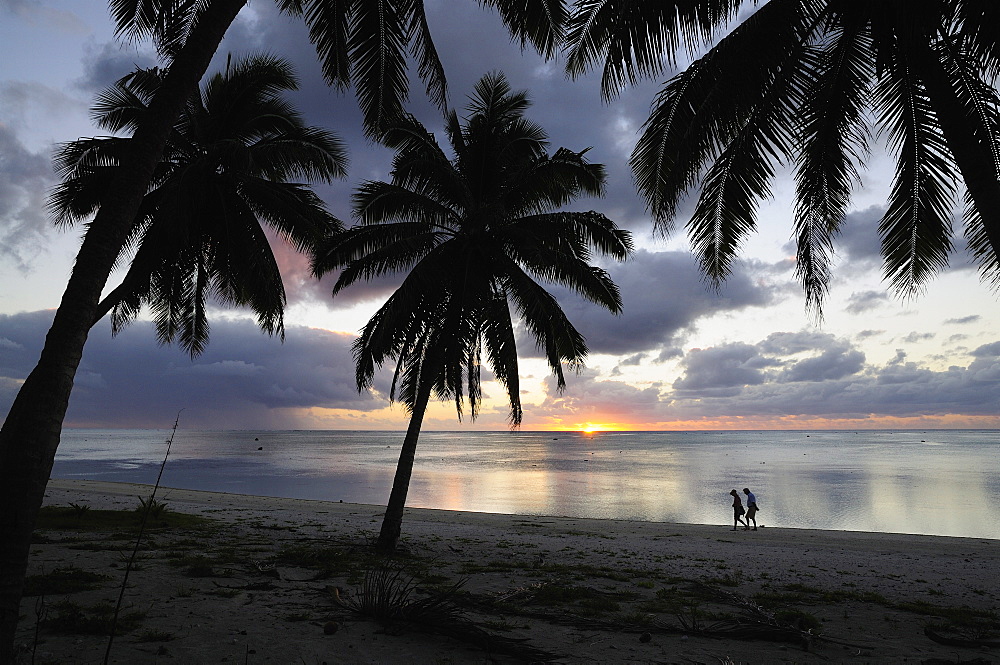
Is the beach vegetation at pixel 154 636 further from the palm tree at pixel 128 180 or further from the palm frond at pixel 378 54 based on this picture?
the palm frond at pixel 378 54

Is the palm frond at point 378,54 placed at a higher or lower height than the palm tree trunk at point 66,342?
higher

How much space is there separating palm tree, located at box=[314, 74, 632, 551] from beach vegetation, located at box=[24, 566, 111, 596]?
16.9 ft

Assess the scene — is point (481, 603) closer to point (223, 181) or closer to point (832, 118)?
point (832, 118)

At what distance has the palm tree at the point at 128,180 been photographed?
346 cm

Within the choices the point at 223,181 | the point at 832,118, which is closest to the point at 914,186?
the point at 832,118

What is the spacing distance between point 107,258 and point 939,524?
30342 mm

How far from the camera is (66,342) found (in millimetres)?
3785

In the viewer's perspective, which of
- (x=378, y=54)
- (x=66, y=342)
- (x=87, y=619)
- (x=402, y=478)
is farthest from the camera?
(x=402, y=478)

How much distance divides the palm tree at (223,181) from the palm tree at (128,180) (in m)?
4.66

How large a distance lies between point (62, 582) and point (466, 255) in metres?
7.95

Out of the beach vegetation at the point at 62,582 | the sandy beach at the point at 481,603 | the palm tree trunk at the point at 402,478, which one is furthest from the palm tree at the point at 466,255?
the beach vegetation at the point at 62,582

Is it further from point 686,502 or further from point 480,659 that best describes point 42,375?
point 686,502

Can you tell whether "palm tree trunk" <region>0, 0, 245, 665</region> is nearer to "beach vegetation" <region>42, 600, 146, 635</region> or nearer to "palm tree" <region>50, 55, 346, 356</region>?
"beach vegetation" <region>42, 600, 146, 635</region>

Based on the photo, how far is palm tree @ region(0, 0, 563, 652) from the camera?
136 inches
